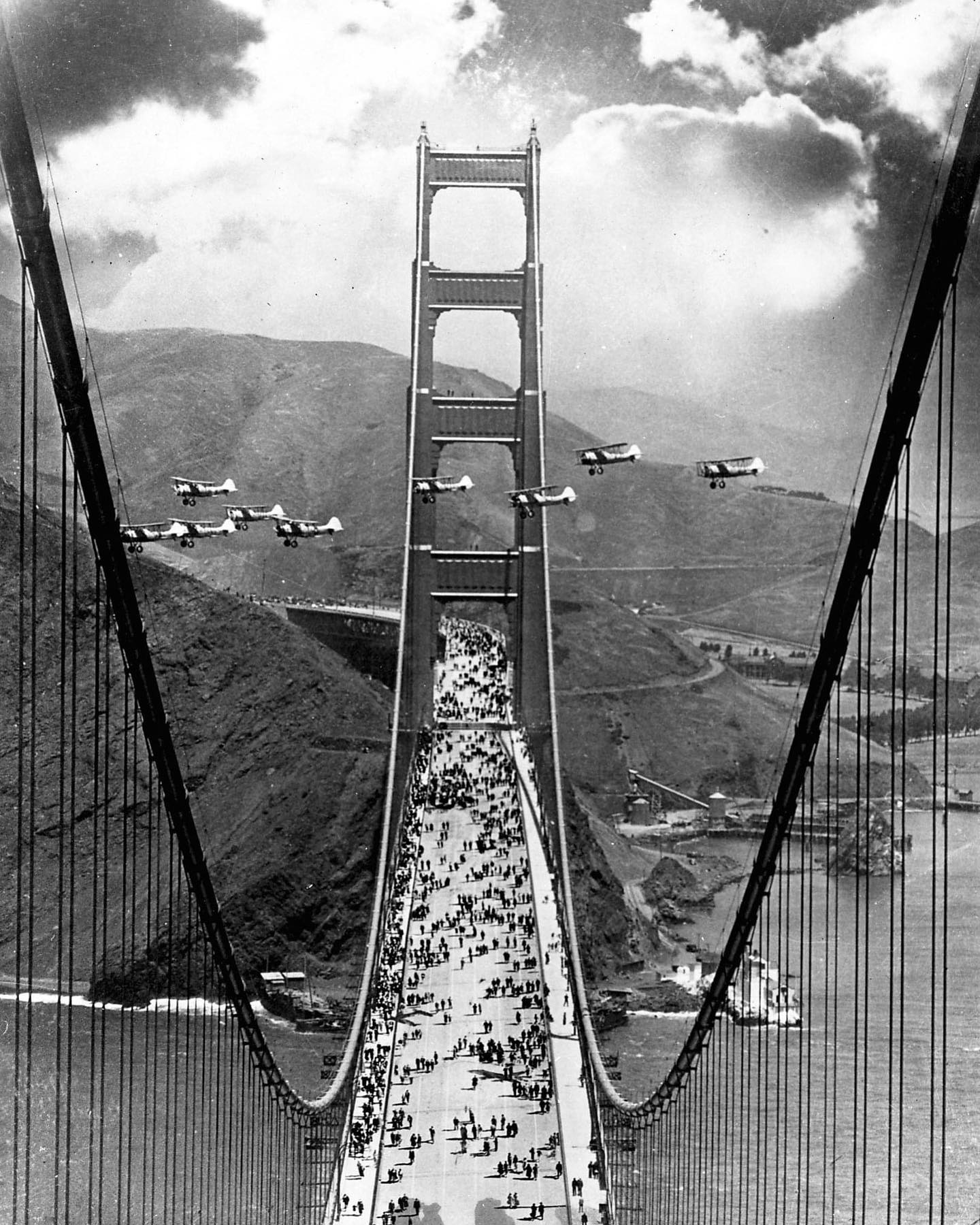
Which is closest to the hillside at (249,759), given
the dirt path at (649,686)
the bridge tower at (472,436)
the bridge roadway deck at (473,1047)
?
the bridge tower at (472,436)

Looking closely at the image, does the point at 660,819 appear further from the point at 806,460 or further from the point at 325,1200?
the point at 325,1200

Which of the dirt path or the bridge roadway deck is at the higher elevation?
the dirt path

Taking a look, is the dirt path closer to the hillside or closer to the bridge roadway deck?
the hillside

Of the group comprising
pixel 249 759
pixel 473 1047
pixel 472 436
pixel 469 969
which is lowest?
pixel 473 1047

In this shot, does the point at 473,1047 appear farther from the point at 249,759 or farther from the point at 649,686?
the point at 649,686

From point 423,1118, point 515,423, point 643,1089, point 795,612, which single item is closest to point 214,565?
point 795,612

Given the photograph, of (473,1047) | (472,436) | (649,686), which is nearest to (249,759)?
(472,436)

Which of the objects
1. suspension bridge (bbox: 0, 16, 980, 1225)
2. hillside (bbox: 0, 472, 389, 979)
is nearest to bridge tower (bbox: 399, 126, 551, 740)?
suspension bridge (bbox: 0, 16, 980, 1225)
